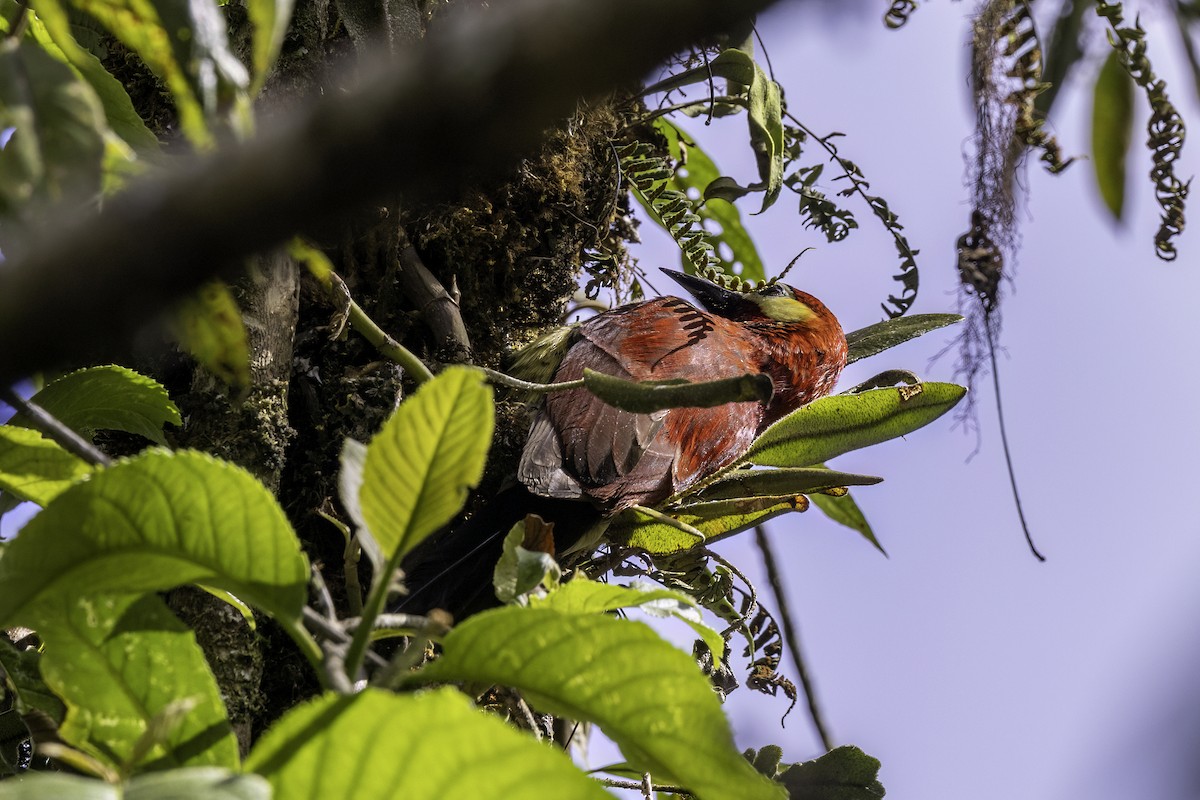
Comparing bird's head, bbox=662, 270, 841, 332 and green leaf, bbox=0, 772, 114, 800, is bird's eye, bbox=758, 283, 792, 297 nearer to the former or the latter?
bird's head, bbox=662, 270, 841, 332

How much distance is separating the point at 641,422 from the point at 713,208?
0.83 metres

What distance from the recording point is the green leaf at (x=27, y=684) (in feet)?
3.54

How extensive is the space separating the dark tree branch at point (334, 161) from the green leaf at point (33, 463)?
26.2 inches

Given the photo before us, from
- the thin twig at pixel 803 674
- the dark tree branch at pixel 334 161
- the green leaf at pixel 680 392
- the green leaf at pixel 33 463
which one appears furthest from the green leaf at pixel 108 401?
the thin twig at pixel 803 674

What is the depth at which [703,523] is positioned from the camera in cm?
184

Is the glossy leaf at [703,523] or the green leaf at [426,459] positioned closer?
the green leaf at [426,459]

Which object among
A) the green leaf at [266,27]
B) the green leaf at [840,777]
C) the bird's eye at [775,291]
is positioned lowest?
the green leaf at [840,777]

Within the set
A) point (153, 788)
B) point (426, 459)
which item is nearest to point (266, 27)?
point (426, 459)

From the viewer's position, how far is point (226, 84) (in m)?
0.59

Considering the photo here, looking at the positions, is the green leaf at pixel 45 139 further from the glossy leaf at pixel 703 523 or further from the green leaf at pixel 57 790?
the glossy leaf at pixel 703 523

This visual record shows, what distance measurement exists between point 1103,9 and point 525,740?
140 centimetres

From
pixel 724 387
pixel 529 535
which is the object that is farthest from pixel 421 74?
pixel 529 535

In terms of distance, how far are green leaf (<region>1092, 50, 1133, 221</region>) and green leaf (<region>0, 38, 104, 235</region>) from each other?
976 mm

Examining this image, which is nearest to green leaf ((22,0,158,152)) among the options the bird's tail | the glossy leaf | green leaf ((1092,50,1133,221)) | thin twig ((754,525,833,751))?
the bird's tail
